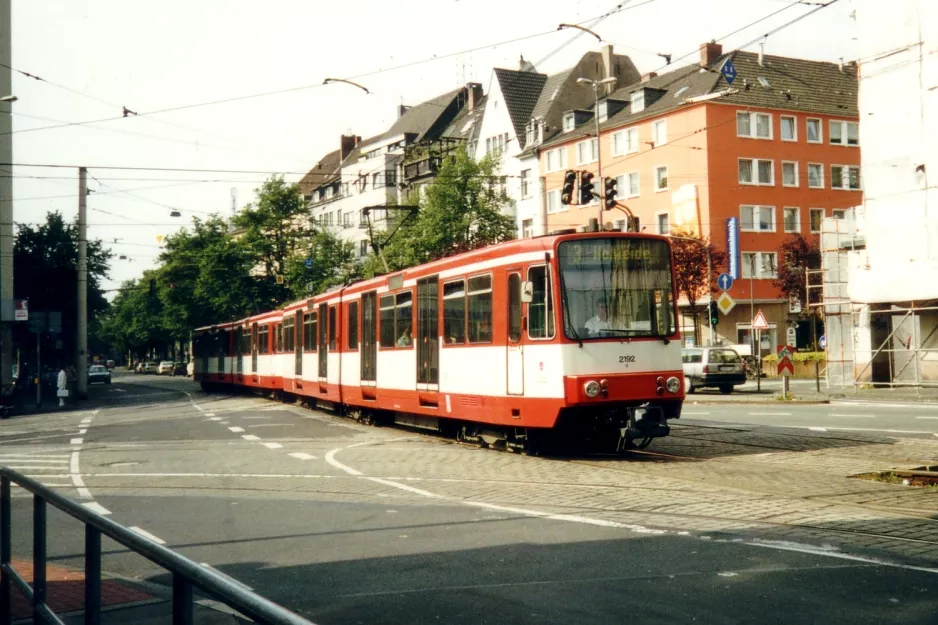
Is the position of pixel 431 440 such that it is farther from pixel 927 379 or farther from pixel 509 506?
pixel 927 379

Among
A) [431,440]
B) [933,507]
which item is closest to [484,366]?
[431,440]

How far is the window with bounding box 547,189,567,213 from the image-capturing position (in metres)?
71.3

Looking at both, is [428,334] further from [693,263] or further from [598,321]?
[693,263]

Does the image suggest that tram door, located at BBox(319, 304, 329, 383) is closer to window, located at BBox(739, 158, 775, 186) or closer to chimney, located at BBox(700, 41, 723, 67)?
window, located at BBox(739, 158, 775, 186)

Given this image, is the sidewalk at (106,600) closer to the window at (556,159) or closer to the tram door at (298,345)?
the tram door at (298,345)

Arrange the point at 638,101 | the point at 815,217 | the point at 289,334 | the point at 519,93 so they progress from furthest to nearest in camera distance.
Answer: the point at 519,93, the point at 638,101, the point at 815,217, the point at 289,334

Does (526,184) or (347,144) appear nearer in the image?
(526,184)

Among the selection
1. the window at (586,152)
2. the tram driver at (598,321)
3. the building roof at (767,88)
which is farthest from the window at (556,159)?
the tram driver at (598,321)

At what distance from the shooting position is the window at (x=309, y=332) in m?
29.1

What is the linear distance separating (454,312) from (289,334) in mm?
16522

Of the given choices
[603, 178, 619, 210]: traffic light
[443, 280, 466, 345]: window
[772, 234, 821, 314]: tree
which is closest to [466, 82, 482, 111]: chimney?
[772, 234, 821, 314]: tree

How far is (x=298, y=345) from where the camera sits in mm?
31781

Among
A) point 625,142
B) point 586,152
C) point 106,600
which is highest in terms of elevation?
point 625,142

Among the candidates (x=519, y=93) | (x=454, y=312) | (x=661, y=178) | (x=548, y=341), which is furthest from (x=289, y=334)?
(x=519, y=93)
